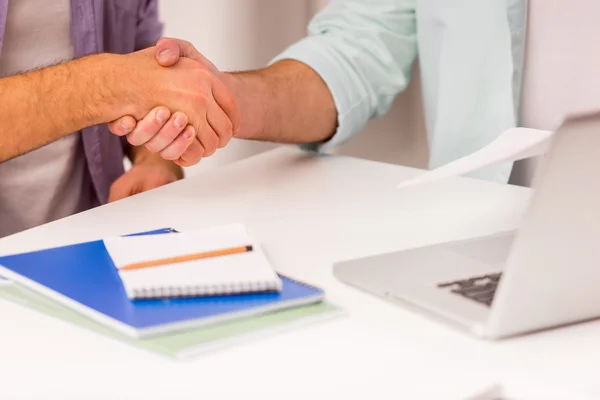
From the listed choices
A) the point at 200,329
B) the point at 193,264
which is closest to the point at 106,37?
the point at 193,264

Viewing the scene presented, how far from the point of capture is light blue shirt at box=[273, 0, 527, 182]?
1.43m

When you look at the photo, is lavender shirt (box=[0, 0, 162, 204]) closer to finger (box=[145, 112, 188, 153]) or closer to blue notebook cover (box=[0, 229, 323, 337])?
finger (box=[145, 112, 188, 153])

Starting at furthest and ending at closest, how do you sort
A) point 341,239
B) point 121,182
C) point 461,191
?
1. point 121,182
2. point 461,191
3. point 341,239

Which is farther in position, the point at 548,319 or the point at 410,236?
the point at 410,236

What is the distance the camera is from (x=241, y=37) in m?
2.07

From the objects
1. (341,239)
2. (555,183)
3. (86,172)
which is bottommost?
(86,172)

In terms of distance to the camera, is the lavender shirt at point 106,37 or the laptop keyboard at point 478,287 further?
the lavender shirt at point 106,37

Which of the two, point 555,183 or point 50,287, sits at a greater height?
point 555,183

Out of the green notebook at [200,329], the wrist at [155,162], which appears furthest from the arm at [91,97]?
the green notebook at [200,329]

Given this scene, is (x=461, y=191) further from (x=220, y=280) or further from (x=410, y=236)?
(x=220, y=280)

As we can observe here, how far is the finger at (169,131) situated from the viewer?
48.1 inches

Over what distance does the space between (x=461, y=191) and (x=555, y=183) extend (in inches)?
19.6

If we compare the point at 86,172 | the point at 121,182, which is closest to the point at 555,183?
the point at 121,182

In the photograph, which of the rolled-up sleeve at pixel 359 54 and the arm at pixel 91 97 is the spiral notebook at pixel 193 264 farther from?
the rolled-up sleeve at pixel 359 54
